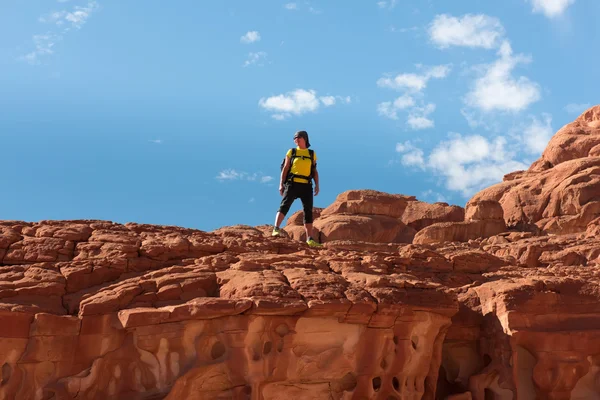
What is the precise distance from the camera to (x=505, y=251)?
803 inches

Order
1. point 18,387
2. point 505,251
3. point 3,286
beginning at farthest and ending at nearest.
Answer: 1. point 505,251
2. point 3,286
3. point 18,387

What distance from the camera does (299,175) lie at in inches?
582

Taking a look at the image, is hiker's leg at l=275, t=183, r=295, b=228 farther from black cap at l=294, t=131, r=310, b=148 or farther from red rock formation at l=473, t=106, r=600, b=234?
red rock formation at l=473, t=106, r=600, b=234

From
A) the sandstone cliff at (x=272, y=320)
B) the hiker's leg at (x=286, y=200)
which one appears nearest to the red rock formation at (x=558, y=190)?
the sandstone cliff at (x=272, y=320)

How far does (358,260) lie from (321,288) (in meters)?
2.09

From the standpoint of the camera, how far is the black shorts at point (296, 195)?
14.8 meters

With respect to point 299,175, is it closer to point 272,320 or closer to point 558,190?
point 272,320

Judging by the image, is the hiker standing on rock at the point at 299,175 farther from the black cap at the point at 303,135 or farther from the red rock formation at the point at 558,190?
the red rock formation at the point at 558,190

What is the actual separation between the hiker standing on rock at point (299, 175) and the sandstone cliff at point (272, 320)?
34.8 inches

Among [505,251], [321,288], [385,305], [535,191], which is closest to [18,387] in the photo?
[321,288]

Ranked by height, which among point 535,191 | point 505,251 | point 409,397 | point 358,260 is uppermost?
point 535,191

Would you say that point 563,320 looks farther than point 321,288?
Yes

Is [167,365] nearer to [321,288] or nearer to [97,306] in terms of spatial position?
[97,306]

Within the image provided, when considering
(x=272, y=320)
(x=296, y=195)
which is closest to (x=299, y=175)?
(x=296, y=195)
